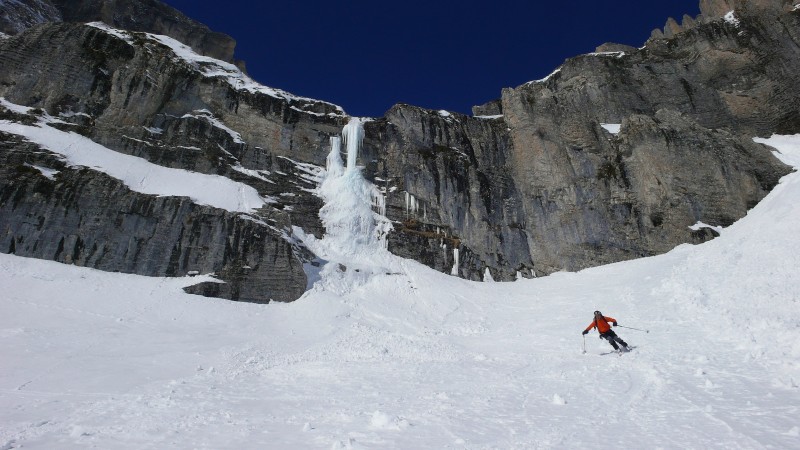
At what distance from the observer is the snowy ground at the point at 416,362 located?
7.05 metres

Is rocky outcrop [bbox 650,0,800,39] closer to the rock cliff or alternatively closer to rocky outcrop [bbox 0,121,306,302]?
the rock cliff

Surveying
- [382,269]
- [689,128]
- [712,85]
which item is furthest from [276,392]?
[712,85]

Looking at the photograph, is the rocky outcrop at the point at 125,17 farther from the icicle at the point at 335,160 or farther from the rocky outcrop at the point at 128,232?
the icicle at the point at 335,160

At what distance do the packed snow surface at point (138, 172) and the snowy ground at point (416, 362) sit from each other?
6.48 m

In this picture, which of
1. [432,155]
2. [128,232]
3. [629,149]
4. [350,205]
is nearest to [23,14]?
[128,232]

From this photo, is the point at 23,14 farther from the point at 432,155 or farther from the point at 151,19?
the point at 432,155

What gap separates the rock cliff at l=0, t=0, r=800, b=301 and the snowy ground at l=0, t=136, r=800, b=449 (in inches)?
132

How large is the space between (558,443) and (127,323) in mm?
17650

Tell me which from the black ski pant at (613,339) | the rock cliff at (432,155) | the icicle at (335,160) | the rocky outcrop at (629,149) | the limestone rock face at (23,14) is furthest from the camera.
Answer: the limestone rock face at (23,14)

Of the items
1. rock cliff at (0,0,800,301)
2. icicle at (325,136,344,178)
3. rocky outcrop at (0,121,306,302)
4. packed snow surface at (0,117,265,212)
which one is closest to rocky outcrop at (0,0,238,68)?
rock cliff at (0,0,800,301)

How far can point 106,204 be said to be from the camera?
82.9 ft

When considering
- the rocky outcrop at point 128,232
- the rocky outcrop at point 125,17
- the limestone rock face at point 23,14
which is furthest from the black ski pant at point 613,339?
the rocky outcrop at point 125,17

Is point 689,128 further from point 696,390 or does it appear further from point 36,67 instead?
point 36,67

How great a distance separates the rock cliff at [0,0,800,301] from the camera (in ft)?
82.8
